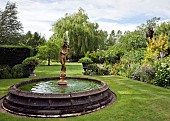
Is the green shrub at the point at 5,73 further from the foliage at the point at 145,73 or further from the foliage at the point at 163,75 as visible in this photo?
the foliage at the point at 163,75

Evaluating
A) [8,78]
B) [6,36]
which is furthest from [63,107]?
[6,36]

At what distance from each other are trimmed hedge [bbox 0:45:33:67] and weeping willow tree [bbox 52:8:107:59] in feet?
36.8

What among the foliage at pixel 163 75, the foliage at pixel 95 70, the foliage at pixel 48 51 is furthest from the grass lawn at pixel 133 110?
the foliage at pixel 48 51

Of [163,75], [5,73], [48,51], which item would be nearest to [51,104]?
[163,75]

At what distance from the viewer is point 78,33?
26391 millimetres

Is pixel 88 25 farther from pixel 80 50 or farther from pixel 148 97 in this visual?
pixel 148 97

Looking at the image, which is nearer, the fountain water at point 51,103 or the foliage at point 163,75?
the fountain water at point 51,103

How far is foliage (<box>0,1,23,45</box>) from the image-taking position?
24.1 meters

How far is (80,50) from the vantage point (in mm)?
26969

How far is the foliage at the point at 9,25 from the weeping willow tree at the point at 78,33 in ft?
16.7

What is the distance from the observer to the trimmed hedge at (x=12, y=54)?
1384cm

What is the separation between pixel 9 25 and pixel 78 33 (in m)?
8.40

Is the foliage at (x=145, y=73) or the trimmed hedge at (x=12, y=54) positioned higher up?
the trimmed hedge at (x=12, y=54)

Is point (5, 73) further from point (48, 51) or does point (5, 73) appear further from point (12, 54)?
point (48, 51)
